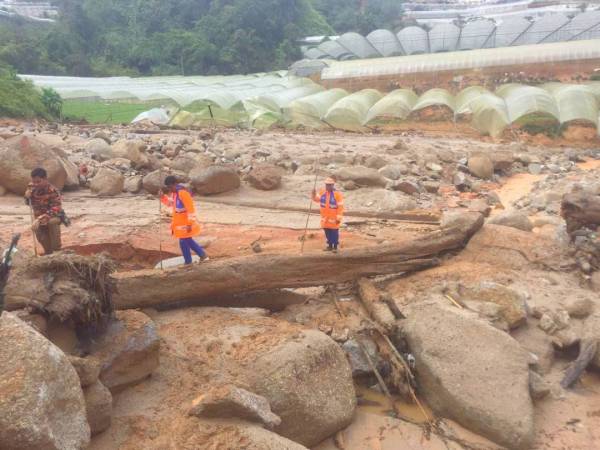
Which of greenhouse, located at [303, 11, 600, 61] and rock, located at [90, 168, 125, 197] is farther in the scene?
greenhouse, located at [303, 11, 600, 61]

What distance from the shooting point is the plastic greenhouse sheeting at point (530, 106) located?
2344cm

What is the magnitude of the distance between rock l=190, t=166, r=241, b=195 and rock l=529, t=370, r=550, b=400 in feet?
25.6

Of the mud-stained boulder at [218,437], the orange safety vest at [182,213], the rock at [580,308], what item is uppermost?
the orange safety vest at [182,213]

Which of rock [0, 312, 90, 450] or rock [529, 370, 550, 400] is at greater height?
rock [0, 312, 90, 450]

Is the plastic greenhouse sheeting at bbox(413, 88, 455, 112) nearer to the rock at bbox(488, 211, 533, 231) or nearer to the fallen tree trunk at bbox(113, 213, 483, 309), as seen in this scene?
the rock at bbox(488, 211, 533, 231)

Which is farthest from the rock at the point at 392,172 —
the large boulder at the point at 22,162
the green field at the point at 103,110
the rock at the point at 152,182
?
the green field at the point at 103,110

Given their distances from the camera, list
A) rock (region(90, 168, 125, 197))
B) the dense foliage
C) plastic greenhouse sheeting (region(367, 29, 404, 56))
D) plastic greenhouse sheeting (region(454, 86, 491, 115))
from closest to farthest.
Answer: rock (region(90, 168, 125, 197)), the dense foliage, plastic greenhouse sheeting (region(454, 86, 491, 115)), plastic greenhouse sheeting (region(367, 29, 404, 56))

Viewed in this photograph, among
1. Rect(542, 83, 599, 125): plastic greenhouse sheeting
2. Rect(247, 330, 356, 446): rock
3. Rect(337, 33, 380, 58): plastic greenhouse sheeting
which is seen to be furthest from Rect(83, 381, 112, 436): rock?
Rect(337, 33, 380, 58): plastic greenhouse sheeting

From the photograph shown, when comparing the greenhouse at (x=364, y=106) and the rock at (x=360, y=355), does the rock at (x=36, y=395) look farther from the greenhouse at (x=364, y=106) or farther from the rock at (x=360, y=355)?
the greenhouse at (x=364, y=106)

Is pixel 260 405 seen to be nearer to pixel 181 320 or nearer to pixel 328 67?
pixel 181 320

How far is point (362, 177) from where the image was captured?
1327 cm

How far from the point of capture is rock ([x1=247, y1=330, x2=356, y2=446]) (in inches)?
200

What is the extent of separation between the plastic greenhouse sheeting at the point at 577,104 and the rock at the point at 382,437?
826 inches

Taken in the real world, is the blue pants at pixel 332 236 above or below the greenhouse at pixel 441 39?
below
